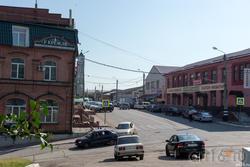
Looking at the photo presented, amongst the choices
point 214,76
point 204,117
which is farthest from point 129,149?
point 214,76

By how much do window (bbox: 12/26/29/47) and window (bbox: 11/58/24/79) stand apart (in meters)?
1.59

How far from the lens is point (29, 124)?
7.30 meters

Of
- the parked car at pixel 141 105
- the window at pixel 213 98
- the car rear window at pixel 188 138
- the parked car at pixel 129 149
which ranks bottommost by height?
the parked car at pixel 129 149

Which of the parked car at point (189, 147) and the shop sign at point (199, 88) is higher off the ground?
the shop sign at point (199, 88)

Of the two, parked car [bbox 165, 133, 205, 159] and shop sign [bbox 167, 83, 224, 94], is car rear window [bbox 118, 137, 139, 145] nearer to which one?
parked car [bbox 165, 133, 205, 159]

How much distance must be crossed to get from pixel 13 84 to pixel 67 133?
7168 mm

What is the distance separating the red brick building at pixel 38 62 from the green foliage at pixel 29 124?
113 ft

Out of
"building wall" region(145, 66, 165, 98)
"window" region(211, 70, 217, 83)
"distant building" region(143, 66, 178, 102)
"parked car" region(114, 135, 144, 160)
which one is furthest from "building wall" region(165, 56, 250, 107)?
"parked car" region(114, 135, 144, 160)

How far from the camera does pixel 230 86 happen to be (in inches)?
2458

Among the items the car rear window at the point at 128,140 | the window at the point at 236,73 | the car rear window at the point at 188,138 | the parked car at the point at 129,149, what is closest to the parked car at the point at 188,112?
the window at the point at 236,73

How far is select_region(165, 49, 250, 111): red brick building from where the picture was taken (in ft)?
196

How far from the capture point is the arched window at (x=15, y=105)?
41.1m

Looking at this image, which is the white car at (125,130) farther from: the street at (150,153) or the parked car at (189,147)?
the parked car at (189,147)

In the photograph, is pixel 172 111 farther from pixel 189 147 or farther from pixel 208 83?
pixel 189 147
